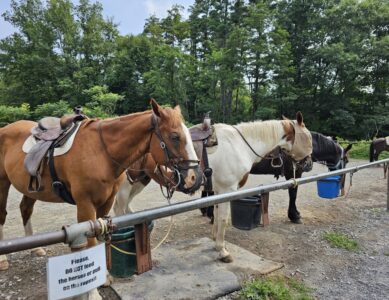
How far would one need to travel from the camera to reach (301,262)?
3553 mm

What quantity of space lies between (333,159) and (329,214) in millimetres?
1072

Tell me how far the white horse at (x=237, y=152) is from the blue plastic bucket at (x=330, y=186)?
84 centimetres

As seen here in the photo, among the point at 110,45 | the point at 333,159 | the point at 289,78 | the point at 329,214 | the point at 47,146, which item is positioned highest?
the point at 110,45

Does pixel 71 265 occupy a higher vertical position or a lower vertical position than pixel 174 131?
lower

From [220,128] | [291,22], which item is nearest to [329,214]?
[220,128]

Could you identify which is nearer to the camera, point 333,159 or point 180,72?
point 333,159

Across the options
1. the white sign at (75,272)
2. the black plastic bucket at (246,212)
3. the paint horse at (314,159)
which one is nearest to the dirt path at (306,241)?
the black plastic bucket at (246,212)

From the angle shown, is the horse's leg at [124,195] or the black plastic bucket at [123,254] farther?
the horse's leg at [124,195]

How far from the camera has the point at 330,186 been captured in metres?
4.84

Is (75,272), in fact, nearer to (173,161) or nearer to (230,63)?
(173,161)

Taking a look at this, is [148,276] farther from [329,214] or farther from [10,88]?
[10,88]

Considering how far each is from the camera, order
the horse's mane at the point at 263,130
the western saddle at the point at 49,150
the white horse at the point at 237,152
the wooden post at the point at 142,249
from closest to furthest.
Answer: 1. the wooden post at the point at 142,249
2. the western saddle at the point at 49,150
3. the white horse at the point at 237,152
4. the horse's mane at the point at 263,130

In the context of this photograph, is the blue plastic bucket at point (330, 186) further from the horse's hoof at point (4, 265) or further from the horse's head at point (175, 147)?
the horse's hoof at point (4, 265)

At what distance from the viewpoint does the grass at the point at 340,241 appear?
403cm
